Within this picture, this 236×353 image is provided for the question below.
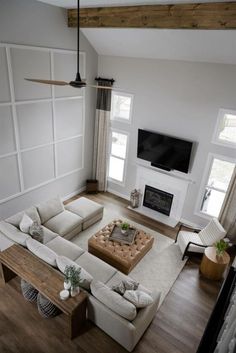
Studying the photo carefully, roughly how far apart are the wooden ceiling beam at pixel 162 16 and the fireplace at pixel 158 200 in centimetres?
374

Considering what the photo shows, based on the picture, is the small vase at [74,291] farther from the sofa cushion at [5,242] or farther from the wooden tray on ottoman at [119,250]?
the sofa cushion at [5,242]

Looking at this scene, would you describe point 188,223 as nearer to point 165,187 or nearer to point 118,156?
point 165,187

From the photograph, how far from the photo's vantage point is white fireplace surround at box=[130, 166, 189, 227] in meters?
6.02


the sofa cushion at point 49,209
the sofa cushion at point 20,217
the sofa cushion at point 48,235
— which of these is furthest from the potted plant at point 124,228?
the sofa cushion at point 20,217

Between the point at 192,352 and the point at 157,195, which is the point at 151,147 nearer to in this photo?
the point at 157,195

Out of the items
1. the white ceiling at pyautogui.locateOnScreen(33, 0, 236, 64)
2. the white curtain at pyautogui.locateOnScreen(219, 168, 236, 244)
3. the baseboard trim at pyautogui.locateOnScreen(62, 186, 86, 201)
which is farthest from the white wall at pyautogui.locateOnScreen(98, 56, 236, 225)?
the baseboard trim at pyautogui.locateOnScreen(62, 186, 86, 201)

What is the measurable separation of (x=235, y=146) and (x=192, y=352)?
3729 millimetres

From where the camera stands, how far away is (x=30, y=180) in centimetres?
564

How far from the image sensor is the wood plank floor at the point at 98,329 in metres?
3.40

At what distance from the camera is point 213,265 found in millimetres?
4543

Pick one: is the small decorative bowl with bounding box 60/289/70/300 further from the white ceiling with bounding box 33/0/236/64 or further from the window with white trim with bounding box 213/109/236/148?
the white ceiling with bounding box 33/0/236/64

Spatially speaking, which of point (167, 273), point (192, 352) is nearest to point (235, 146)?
point (167, 273)

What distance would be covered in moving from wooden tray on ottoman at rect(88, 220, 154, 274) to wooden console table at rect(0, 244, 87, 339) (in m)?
1.16

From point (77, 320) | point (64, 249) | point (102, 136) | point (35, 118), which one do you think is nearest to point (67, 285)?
point (77, 320)
